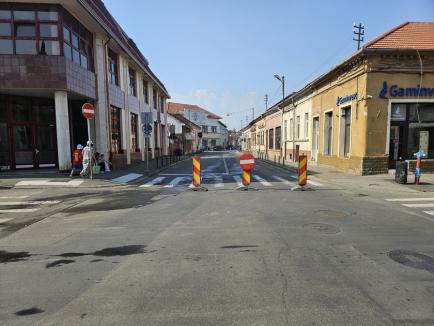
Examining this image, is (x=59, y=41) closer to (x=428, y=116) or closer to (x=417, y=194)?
(x=417, y=194)

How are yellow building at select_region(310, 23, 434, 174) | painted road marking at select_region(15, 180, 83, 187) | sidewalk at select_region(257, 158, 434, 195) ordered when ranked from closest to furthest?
A: sidewalk at select_region(257, 158, 434, 195) < painted road marking at select_region(15, 180, 83, 187) < yellow building at select_region(310, 23, 434, 174)

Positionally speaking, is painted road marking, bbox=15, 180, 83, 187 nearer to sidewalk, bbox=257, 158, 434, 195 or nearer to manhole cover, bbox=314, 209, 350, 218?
manhole cover, bbox=314, 209, 350, 218

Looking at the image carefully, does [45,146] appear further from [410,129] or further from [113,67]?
[410,129]

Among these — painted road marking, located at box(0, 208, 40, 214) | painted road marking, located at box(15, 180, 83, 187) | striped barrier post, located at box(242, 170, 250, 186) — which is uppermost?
striped barrier post, located at box(242, 170, 250, 186)

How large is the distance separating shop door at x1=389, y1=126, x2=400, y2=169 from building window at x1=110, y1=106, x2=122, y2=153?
1716 cm

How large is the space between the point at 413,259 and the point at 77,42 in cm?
1788

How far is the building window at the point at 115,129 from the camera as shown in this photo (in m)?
20.2

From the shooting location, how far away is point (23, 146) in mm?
17094

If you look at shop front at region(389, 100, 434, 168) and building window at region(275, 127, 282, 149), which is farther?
building window at region(275, 127, 282, 149)

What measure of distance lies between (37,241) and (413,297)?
6303 mm

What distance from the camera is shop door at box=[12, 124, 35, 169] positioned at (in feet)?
55.0

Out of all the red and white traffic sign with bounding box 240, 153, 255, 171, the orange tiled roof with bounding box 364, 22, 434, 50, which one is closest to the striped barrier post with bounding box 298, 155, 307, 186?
the red and white traffic sign with bounding box 240, 153, 255, 171

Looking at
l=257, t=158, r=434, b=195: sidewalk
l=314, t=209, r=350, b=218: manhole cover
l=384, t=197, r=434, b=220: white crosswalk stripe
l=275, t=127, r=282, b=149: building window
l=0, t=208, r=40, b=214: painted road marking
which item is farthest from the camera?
l=275, t=127, r=282, b=149: building window

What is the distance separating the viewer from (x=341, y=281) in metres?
3.88
